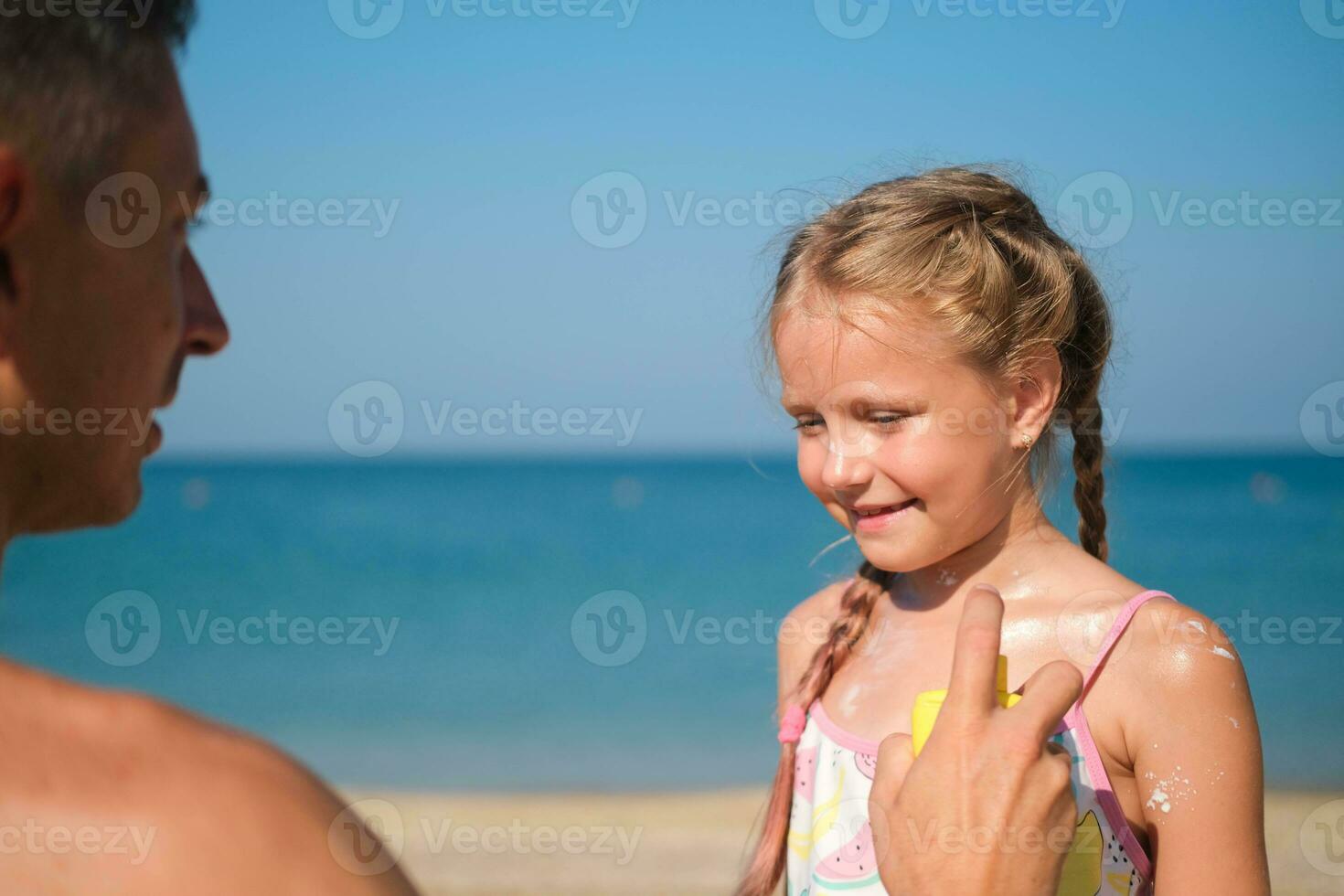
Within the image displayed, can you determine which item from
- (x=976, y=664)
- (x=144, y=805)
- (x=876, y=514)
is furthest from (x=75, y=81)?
(x=876, y=514)

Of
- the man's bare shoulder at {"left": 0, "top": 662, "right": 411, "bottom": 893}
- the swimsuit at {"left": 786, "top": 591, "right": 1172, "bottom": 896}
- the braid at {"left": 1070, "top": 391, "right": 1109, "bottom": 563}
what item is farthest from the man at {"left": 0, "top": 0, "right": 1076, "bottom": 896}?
the braid at {"left": 1070, "top": 391, "right": 1109, "bottom": 563}

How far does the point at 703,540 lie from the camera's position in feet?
111

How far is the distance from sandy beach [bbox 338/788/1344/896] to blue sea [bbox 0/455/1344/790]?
1280mm

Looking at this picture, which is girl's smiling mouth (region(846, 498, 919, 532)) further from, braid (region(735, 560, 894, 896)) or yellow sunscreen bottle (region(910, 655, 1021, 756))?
yellow sunscreen bottle (region(910, 655, 1021, 756))

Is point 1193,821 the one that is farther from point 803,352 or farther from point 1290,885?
point 1290,885

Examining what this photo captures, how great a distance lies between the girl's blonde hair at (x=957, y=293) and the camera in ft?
8.61

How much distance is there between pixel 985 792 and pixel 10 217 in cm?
129

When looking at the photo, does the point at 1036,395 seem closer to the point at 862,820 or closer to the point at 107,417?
the point at 862,820

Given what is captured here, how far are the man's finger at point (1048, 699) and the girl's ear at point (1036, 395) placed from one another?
3.71 feet

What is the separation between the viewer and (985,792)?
1519 millimetres

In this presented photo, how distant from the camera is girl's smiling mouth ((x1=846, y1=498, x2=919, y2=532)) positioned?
2.59 meters

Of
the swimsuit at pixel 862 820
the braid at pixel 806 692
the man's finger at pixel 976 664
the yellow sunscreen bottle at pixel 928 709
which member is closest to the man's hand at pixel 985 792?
the man's finger at pixel 976 664

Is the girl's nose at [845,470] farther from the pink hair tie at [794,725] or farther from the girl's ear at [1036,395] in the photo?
the pink hair tie at [794,725]

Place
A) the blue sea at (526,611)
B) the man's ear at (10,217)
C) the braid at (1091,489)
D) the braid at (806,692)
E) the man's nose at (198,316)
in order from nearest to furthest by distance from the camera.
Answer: the man's ear at (10,217)
the man's nose at (198,316)
the braid at (806,692)
the braid at (1091,489)
the blue sea at (526,611)
